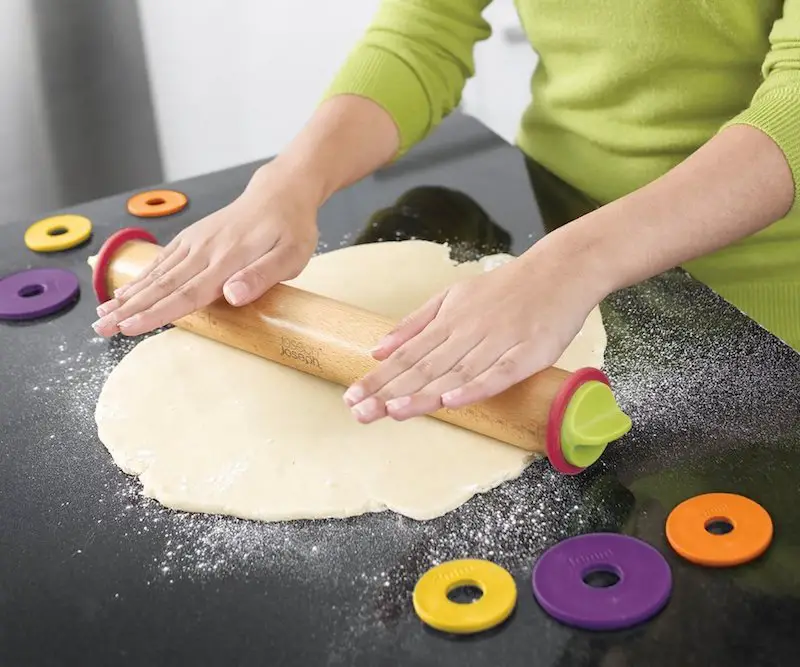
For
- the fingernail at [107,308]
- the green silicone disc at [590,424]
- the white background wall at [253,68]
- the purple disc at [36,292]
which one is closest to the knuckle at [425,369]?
the green silicone disc at [590,424]

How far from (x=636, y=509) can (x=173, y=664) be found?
0.32 metres

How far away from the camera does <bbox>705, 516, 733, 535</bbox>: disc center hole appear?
0.70 m

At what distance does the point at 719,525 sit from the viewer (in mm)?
Result: 710

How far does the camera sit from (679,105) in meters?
1.04

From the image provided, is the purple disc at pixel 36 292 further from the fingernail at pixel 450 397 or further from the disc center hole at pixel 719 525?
the disc center hole at pixel 719 525

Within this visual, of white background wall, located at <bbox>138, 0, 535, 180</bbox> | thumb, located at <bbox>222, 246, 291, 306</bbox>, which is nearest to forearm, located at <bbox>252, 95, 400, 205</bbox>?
thumb, located at <bbox>222, 246, 291, 306</bbox>

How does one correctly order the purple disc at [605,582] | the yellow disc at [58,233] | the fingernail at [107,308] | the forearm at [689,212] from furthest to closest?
the yellow disc at [58,233] → the fingernail at [107,308] → the forearm at [689,212] → the purple disc at [605,582]

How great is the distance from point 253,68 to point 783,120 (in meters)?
1.53

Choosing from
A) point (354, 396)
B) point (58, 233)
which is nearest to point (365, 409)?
point (354, 396)

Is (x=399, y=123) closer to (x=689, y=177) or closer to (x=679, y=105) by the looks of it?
(x=679, y=105)

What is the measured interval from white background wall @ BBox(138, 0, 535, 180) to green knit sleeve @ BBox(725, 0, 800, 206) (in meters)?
1.22

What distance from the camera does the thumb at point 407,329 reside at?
81cm

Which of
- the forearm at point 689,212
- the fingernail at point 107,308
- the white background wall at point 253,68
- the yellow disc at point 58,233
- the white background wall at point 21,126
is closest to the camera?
the forearm at point 689,212

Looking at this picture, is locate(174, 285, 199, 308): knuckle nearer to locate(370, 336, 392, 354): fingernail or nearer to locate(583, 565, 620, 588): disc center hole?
locate(370, 336, 392, 354): fingernail
